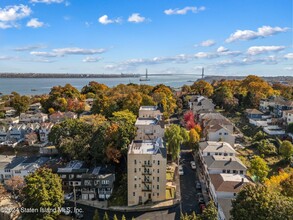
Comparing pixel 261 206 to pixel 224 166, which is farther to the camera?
pixel 224 166

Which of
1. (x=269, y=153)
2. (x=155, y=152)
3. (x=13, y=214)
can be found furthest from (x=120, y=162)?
(x=269, y=153)

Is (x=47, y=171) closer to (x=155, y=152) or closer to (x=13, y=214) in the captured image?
(x=13, y=214)

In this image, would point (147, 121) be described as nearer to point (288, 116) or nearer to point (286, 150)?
point (286, 150)

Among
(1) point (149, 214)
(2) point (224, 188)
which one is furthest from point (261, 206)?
(1) point (149, 214)

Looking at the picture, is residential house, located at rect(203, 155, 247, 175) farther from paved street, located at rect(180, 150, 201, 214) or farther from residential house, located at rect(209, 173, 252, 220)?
paved street, located at rect(180, 150, 201, 214)

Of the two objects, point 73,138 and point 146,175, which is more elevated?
point 73,138
